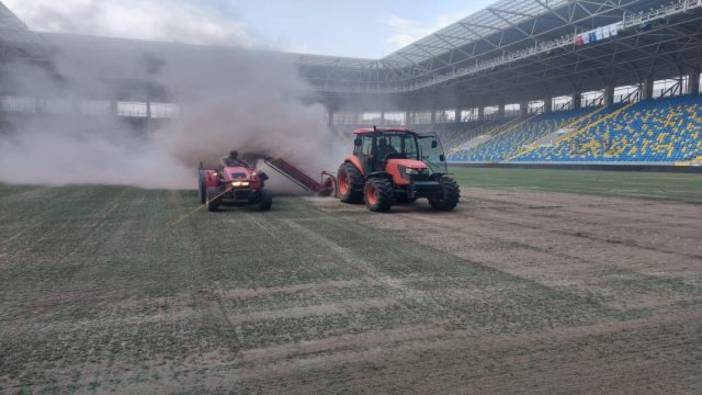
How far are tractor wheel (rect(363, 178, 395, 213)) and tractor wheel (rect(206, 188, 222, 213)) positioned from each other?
10.9ft

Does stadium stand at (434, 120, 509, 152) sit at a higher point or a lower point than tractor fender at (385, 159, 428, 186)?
higher

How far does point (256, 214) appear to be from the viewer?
30.2 feet

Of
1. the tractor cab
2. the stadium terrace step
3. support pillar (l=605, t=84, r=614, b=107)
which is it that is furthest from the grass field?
support pillar (l=605, t=84, r=614, b=107)

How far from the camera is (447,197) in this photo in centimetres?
969

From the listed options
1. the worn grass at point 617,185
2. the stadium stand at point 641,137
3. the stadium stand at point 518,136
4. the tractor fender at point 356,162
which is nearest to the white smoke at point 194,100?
the tractor fender at point 356,162

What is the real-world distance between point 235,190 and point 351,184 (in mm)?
2846

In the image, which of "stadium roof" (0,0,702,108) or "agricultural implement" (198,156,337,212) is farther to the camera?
"stadium roof" (0,0,702,108)

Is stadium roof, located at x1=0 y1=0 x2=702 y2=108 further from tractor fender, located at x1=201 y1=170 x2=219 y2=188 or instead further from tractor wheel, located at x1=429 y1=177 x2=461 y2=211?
tractor wheel, located at x1=429 y1=177 x2=461 y2=211

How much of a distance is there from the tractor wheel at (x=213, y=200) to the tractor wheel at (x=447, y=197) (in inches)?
188

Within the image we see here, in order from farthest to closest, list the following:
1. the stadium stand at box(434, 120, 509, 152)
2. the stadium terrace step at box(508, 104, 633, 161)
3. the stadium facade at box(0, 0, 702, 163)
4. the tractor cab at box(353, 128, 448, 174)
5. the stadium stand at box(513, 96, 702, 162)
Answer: the stadium stand at box(434, 120, 509, 152) → the stadium terrace step at box(508, 104, 633, 161) → the stadium stand at box(513, 96, 702, 162) → the stadium facade at box(0, 0, 702, 163) → the tractor cab at box(353, 128, 448, 174)

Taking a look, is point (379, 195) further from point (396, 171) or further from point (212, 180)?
point (212, 180)

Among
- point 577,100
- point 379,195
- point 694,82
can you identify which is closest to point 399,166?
point 379,195

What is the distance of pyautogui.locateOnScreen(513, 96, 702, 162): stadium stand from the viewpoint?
1235 inches

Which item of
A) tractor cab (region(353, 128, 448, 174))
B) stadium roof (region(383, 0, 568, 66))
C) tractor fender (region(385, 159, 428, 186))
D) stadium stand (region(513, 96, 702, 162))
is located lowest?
tractor fender (region(385, 159, 428, 186))
